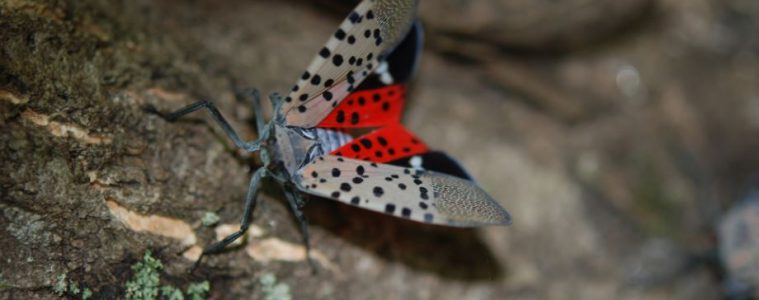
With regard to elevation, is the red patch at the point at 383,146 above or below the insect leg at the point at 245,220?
above

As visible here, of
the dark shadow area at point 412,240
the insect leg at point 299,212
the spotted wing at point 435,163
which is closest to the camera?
the insect leg at point 299,212

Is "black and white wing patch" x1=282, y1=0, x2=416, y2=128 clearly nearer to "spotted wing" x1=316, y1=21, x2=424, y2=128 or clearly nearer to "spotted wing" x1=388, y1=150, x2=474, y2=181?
"spotted wing" x1=316, y1=21, x2=424, y2=128

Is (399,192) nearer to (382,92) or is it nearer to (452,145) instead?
(382,92)

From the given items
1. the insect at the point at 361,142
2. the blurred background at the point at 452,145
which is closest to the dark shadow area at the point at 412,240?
the blurred background at the point at 452,145

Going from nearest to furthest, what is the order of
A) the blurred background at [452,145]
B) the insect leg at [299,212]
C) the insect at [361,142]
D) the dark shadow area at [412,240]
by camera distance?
1. the blurred background at [452,145]
2. the insect at [361,142]
3. the insect leg at [299,212]
4. the dark shadow area at [412,240]

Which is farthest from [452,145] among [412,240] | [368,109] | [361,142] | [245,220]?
[245,220]

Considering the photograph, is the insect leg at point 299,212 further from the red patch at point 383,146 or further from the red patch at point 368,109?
the red patch at point 368,109

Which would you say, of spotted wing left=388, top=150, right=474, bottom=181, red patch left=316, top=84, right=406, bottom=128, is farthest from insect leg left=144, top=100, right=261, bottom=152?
spotted wing left=388, top=150, right=474, bottom=181

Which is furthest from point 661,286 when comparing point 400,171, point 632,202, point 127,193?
point 127,193
